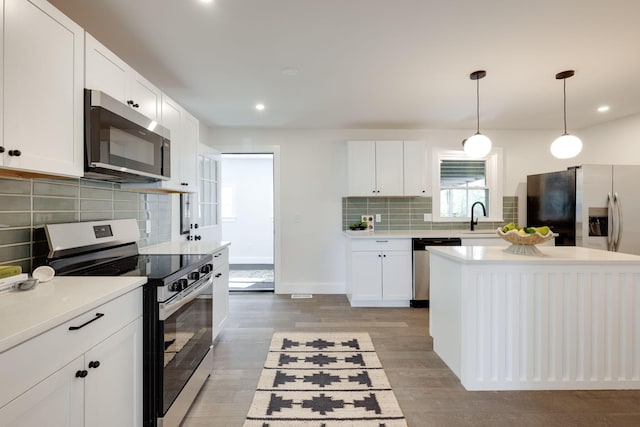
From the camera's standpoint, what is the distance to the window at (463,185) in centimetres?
444

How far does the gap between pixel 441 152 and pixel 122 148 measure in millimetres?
3947

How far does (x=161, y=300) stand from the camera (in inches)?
57.1

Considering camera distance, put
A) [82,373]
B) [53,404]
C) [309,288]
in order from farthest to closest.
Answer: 1. [309,288]
2. [82,373]
3. [53,404]

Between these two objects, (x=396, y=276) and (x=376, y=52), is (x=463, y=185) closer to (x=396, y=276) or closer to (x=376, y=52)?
(x=396, y=276)

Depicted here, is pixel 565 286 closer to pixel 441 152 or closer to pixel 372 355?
pixel 372 355

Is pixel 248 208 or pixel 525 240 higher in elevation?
pixel 248 208

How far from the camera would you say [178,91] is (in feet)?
9.89

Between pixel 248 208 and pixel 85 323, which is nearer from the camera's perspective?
pixel 85 323

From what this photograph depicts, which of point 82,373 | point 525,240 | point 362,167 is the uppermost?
point 362,167

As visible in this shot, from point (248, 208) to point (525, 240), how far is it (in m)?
5.64

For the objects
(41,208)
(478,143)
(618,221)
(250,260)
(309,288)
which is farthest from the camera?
(250,260)

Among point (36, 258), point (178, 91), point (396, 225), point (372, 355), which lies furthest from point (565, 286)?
point (178, 91)

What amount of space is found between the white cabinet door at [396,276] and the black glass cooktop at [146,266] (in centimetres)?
234

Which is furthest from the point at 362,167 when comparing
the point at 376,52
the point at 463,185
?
the point at 376,52
